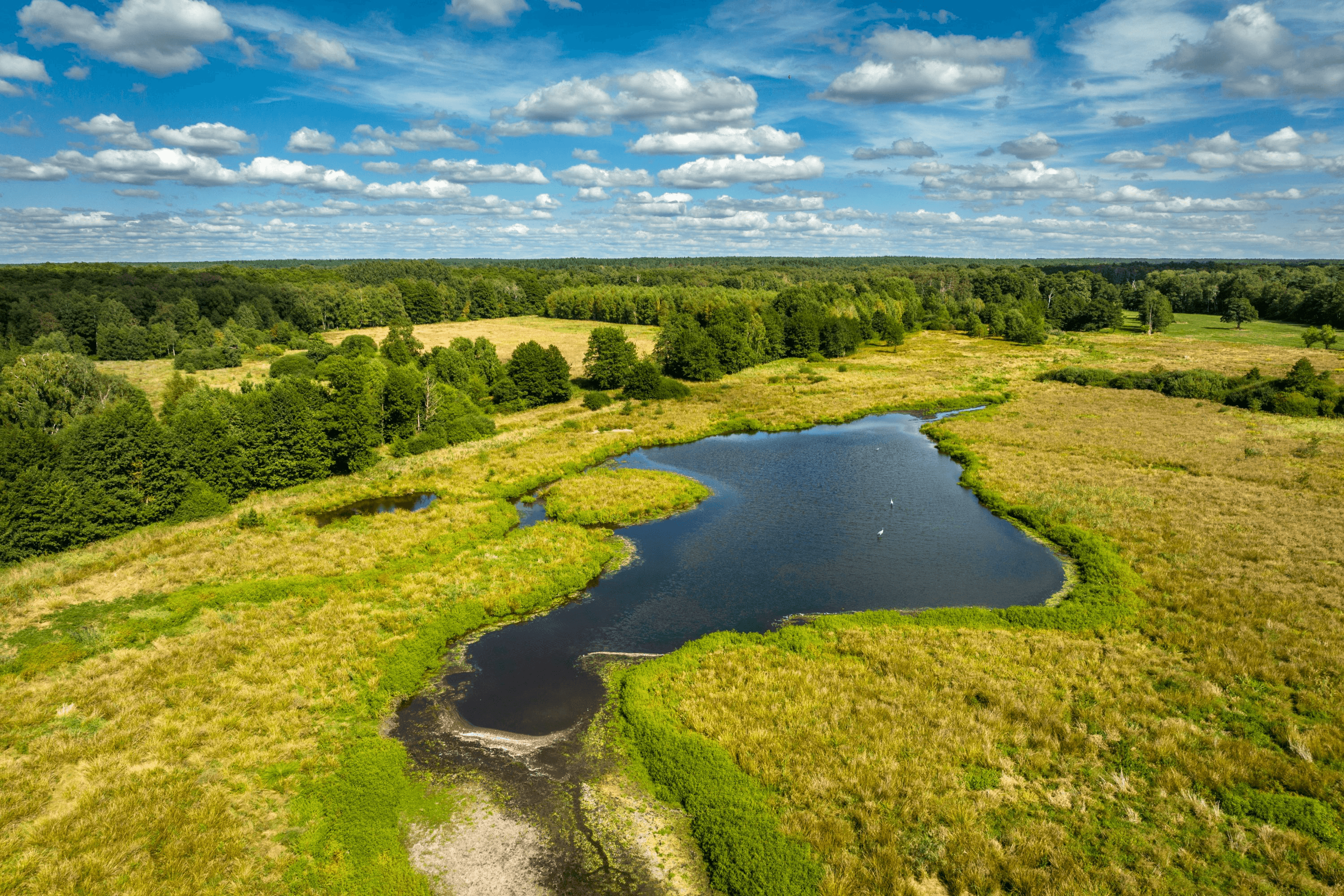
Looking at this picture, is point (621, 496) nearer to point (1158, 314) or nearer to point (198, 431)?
point (198, 431)

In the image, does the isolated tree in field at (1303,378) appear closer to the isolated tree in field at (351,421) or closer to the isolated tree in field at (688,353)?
the isolated tree in field at (688,353)

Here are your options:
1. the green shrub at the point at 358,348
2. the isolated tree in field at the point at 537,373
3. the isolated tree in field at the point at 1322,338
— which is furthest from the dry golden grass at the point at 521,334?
the isolated tree in field at the point at 1322,338

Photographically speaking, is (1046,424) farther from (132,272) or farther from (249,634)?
(132,272)

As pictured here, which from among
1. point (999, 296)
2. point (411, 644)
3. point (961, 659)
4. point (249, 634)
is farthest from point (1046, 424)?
point (999, 296)

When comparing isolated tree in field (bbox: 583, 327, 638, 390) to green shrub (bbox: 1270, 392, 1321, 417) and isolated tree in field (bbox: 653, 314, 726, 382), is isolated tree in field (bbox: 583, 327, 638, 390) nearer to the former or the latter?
isolated tree in field (bbox: 653, 314, 726, 382)

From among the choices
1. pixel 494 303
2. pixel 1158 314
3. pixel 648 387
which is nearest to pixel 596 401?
pixel 648 387
